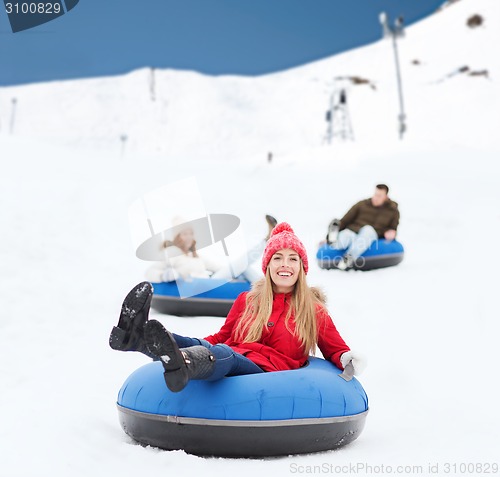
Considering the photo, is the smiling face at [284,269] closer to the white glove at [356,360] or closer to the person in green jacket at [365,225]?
the white glove at [356,360]

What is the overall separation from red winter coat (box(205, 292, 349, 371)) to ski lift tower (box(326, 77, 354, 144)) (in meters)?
28.2

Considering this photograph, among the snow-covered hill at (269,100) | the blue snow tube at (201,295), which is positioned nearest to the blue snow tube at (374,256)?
the blue snow tube at (201,295)

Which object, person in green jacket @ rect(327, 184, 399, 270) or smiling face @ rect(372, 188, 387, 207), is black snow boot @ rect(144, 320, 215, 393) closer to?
person in green jacket @ rect(327, 184, 399, 270)

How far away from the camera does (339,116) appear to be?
1656 inches

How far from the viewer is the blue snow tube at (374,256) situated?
335 inches

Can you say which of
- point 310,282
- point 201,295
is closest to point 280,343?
point 201,295

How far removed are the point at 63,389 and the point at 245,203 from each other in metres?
11.1

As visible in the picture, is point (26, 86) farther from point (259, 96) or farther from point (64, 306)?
point (64, 306)

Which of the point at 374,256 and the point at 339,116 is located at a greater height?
the point at 339,116

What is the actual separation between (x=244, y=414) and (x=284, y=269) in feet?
2.78

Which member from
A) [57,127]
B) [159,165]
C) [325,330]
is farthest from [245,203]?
[57,127]

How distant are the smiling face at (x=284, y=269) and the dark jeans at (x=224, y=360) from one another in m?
0.48

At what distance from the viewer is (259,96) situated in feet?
175

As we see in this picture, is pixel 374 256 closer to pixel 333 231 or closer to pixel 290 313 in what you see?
pixel 333 231
